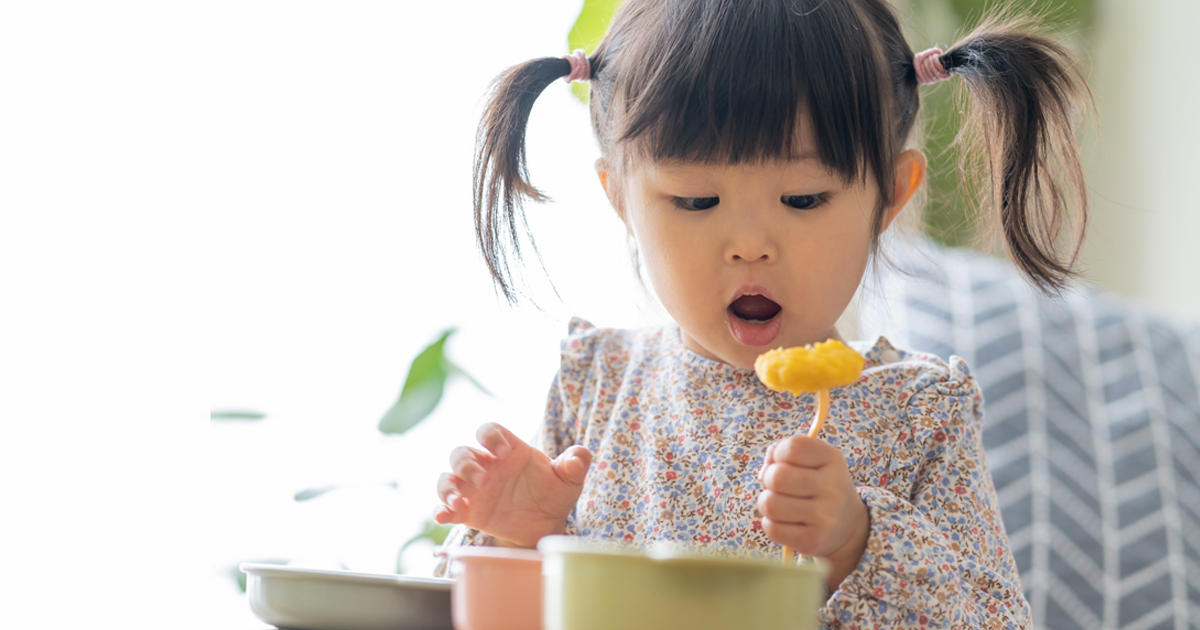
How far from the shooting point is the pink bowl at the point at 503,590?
0.50 metres

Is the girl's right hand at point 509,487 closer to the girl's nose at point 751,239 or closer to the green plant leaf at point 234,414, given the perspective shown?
the girl's nose at point 751,239

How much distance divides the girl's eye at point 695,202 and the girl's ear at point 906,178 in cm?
19

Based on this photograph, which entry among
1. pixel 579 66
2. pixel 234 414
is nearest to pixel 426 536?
pixel 234 414

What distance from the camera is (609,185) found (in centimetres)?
91

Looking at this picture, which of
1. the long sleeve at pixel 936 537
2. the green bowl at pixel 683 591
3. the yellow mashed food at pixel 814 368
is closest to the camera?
the green bowl at pixel 683 591

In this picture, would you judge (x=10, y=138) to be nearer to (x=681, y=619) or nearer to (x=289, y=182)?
(x=289, y=182)

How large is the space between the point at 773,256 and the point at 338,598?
402 millimetres

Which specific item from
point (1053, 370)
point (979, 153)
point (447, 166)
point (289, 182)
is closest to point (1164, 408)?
point (1053, 370)

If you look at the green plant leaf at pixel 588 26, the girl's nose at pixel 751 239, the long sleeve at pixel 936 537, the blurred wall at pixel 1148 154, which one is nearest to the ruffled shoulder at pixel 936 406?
the long sleeve at pixel 936 537

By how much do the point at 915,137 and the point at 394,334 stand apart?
3.36ft

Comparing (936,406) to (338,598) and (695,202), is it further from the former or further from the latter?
(338,598)

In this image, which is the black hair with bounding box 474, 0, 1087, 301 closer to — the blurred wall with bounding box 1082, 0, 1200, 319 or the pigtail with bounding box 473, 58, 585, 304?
the pigtail with bounding box 473, 58, 585, 304

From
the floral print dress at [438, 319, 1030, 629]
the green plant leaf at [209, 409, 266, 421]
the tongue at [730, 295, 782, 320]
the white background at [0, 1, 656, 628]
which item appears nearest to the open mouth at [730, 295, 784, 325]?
the tongue at [730, 295, 782, 320]

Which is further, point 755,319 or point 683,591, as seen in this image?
point 755,319
